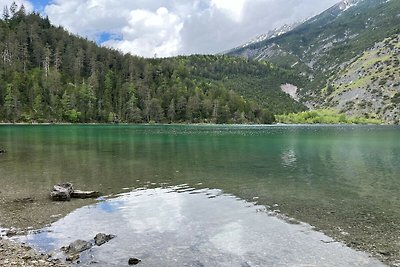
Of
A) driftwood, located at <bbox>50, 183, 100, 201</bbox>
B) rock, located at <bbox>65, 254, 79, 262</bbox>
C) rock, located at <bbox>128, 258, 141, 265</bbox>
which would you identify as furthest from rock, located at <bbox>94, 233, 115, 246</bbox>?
driftwood, located at <bbox>50, 183, 100, 201</bbox>

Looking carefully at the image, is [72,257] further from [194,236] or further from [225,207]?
[225,207]

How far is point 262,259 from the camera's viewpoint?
1856 cm

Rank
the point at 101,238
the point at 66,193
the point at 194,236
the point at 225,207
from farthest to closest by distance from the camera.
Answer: the point at 66,193 → the point at 225,207 → the point at 194,236 → the point at 101,238

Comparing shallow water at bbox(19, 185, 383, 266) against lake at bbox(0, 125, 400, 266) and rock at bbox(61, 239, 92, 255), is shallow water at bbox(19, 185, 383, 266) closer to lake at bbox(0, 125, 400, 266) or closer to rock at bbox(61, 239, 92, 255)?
lake at bbox(0, 125, 400, 266)

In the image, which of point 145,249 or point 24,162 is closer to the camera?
point 145,249

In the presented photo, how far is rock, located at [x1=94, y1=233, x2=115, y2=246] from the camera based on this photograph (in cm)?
2050

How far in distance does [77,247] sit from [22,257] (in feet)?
8.87

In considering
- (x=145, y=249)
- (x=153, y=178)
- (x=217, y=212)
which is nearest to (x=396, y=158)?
(x=153, y=178)

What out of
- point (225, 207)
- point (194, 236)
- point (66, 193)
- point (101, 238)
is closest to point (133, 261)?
point (101, 238)

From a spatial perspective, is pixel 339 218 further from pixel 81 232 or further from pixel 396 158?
pixel 396 158

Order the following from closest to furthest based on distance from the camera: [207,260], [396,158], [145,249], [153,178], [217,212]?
[207,260] < [145,249] < [217,212] < [153,178] < [396,158]

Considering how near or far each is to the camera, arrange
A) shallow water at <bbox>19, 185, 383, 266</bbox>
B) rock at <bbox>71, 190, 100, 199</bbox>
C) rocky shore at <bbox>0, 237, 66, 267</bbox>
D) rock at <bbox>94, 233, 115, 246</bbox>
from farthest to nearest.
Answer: rock at <bbox>71, 190, 100, 199</bbox> → rock at <bbox>94, 233, 115, 246</bbox> → shallow water at <bbox>19, 185, 383, 266</bbox> → rocky shore at <bbox>0, 237, 66, 267</bbox>

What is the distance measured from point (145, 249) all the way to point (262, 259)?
6.20 m

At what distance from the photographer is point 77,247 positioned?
19.3 metres
